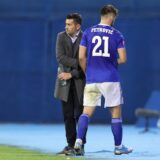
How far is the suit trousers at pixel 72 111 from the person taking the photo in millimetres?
9125

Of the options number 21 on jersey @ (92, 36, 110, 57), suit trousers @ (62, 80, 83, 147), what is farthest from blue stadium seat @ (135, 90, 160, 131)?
number 21 on jersey @ (92, 36, 110, 57)

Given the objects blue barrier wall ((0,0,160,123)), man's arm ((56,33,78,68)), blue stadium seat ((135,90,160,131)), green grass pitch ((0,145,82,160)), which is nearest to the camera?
green grass pitch ((0,145,82,160))

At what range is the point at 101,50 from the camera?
8555 mm

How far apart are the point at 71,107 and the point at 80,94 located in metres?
0.23

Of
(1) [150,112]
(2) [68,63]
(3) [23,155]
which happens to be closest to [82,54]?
(2) [68,63]

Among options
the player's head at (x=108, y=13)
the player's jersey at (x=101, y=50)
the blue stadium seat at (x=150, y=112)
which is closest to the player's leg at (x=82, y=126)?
the player's jersey at (x=101, y=50)

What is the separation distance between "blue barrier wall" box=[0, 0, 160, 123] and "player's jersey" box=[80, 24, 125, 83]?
691 cm

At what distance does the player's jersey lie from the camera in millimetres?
8531

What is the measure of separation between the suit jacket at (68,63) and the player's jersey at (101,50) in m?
0.53

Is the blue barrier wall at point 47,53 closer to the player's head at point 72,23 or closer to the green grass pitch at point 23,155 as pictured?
the green grass pitch at point 23,155

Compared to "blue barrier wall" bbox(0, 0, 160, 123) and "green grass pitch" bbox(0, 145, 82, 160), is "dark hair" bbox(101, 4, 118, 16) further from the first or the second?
"blue barrier wall" bbox(0, 0, 160, 123)

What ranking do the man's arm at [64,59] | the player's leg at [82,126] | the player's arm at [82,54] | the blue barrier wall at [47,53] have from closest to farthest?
the player's leg at [82,126] < the player's arm at [82,54] < the man's arm at [64,59] < the blue barrier wall at [47,53]

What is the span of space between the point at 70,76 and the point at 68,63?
0.58 feet

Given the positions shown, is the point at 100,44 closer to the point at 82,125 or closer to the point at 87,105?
the point at 87,105
